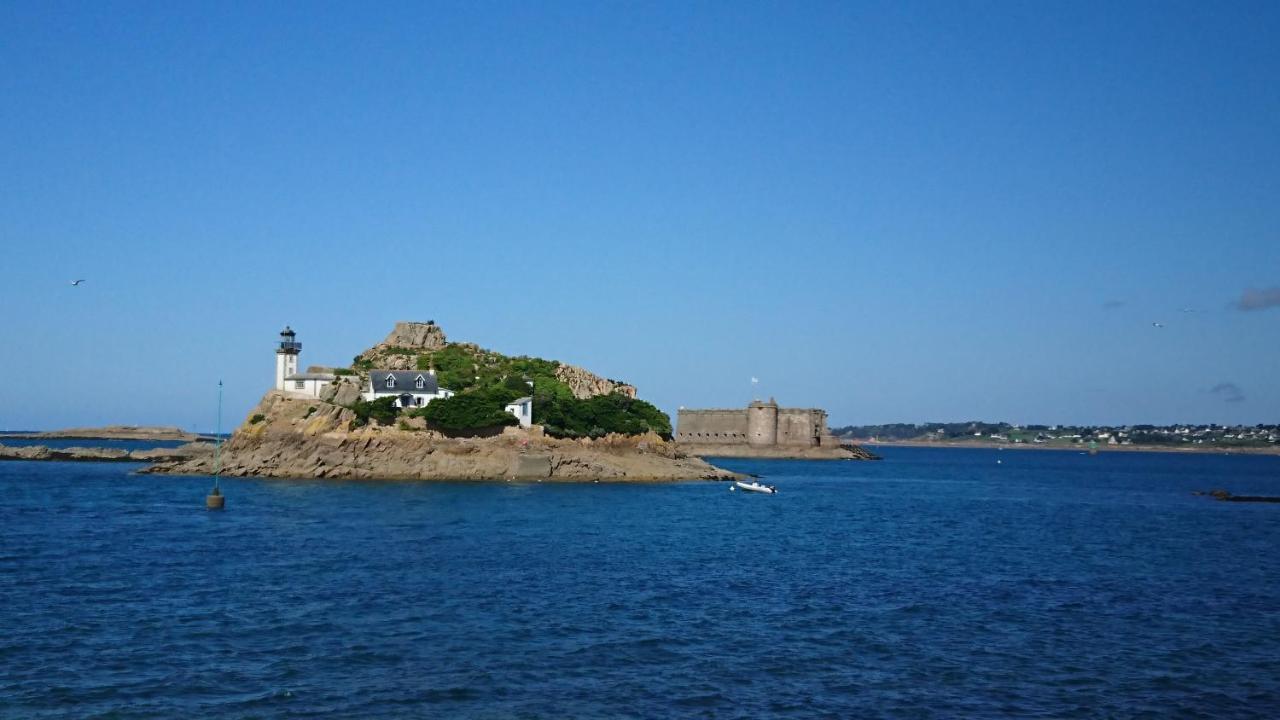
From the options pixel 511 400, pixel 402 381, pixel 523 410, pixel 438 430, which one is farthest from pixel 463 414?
pixel 402 381

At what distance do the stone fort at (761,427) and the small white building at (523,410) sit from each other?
76.5 metres

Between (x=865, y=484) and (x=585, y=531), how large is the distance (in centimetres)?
5830

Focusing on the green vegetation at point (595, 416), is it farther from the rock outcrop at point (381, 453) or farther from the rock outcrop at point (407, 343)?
the rock outcrop at point (407, 343)

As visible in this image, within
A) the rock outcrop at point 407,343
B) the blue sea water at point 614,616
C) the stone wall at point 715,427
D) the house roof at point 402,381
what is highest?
the rock outcrop at point 407,343

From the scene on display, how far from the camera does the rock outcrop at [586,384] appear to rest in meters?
102

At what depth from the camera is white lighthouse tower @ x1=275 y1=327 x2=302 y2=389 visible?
303 feet

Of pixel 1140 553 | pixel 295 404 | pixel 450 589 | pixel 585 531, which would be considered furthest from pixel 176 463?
pixel 1140 553

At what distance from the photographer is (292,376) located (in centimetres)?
9150

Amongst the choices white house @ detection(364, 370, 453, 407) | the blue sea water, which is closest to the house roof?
white house @ detection(364, 370, 453, 407)

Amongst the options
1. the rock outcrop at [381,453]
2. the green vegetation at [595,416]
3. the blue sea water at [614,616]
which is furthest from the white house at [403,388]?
the blue sea water at [614,616]

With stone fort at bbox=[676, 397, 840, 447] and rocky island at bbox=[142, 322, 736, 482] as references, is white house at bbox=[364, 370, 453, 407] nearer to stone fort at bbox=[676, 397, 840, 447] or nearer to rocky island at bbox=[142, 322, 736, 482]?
rocky island at bbox=[142, 322, 736, 482]

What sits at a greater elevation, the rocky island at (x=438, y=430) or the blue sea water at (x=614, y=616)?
the rocky island at (x=438, y=430)

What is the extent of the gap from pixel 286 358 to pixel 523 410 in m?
22.1

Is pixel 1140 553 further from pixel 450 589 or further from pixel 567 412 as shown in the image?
pixel 567 412
